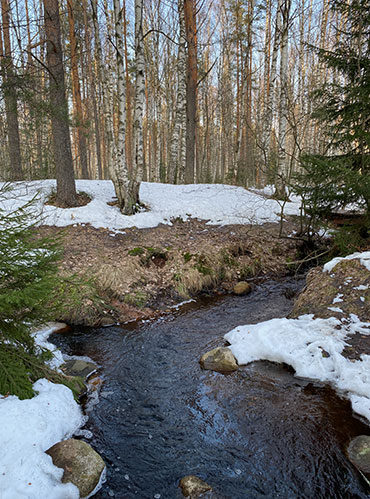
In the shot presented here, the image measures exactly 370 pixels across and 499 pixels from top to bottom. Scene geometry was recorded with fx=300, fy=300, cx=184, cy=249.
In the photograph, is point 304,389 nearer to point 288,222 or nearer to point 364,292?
point 364,292

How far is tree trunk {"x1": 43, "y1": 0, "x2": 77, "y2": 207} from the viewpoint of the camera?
8398 mm

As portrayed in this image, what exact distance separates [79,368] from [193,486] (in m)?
2.51

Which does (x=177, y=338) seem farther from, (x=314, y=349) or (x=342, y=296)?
(x=342, y=296)

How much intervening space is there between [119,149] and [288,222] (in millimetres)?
6364

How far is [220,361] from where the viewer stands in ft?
14.9

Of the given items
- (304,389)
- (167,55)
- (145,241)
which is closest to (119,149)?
(145,241)

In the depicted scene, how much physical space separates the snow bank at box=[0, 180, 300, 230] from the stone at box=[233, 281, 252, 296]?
7.66 feet

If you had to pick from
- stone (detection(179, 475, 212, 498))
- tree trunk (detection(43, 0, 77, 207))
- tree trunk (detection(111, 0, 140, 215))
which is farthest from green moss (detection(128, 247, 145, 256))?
stone (detection(179, 475, 212, 498))

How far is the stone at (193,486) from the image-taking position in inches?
104

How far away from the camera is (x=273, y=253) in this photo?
9281 millimetres

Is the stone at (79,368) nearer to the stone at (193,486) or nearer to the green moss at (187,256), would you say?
the stone at (193,486)

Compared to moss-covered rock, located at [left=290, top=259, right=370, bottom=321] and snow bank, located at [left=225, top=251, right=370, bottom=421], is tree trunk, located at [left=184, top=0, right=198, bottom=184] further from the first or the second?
snow bank, located at [left=225, top=251, right=370, bottom=421]

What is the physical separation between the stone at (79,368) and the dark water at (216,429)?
7.5 inches

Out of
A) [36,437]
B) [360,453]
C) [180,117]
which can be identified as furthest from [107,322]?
[180,117]
